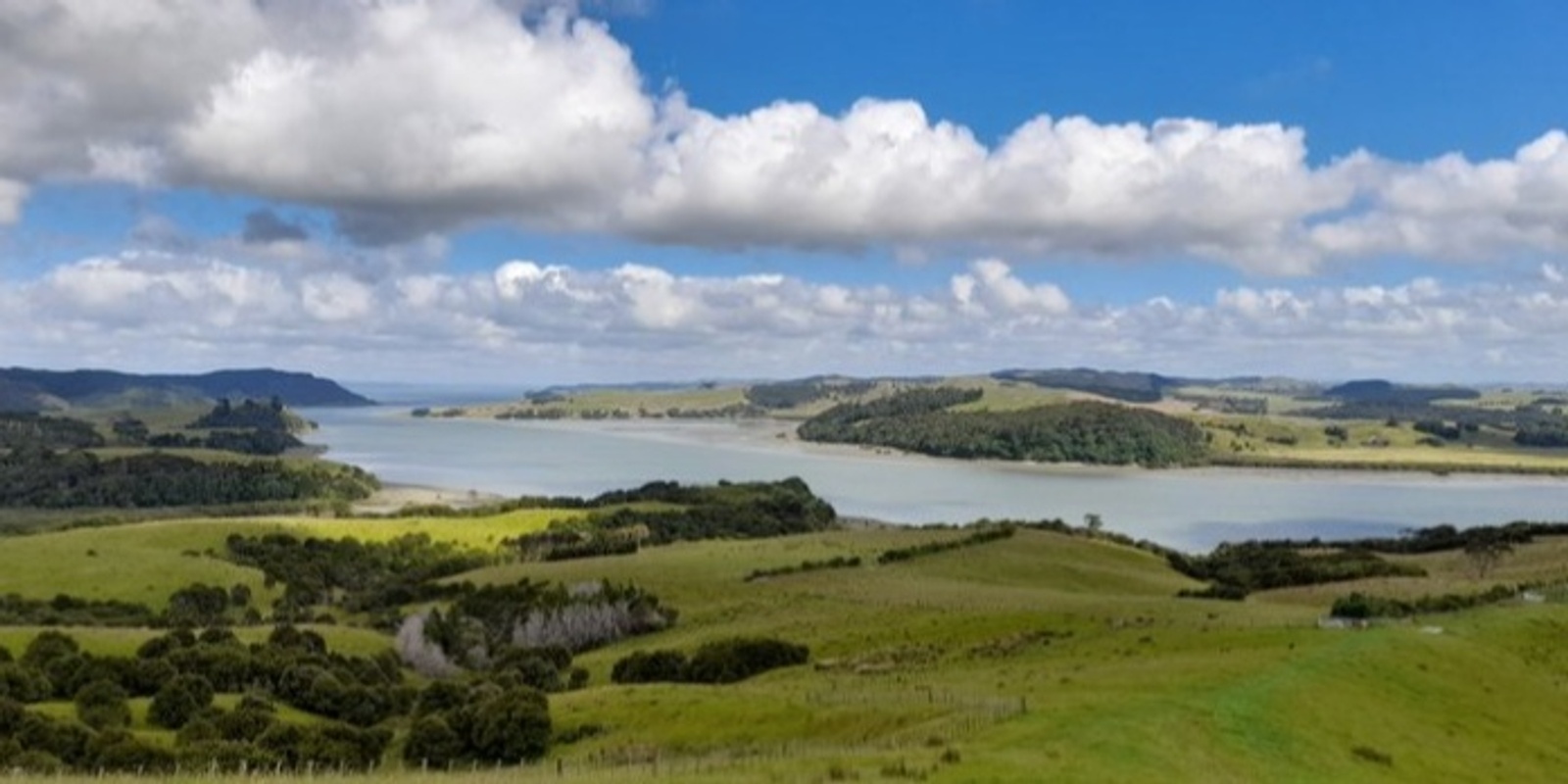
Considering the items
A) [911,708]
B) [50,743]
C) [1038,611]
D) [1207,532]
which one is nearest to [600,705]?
[911,708]

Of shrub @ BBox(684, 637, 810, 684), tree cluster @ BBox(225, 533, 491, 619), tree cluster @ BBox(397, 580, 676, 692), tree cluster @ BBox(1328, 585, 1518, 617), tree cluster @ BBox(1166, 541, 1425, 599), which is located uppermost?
tree cluster @ BBox(1328, 585, 1518, 617)

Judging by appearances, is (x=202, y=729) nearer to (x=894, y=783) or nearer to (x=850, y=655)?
(x=850, y=655)

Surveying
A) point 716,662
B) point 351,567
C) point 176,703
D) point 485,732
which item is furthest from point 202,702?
point 351,567

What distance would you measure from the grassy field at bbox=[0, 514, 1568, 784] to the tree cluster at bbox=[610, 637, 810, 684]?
2.85 m

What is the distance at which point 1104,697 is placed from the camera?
1390 inches

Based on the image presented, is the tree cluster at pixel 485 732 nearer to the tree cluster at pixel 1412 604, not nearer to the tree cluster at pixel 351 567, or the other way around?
the tree cluster at pixel 1412 604

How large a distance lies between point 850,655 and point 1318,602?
42088 millimetres

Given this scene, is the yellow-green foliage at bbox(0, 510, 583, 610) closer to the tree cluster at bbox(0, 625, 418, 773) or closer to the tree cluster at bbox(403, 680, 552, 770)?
the tree cluster at bbox(0, 625, 418, 773)

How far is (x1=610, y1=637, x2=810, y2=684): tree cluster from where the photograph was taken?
66250mm

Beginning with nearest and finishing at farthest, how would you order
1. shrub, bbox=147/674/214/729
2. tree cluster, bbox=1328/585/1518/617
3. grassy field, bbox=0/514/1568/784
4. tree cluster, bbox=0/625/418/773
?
grassy field, bbox=0/514/1568/784 < tree cluster, bbox=0/625/418/773 < shrub, bbox=147/674/214/729 < tree cluster, bbox=1328/585/1518/617

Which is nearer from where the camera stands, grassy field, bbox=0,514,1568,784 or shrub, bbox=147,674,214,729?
grassy field, bbox=0,514,1568,784

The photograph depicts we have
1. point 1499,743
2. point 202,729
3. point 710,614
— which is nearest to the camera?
point 1499,743

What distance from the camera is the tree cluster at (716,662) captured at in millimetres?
66250

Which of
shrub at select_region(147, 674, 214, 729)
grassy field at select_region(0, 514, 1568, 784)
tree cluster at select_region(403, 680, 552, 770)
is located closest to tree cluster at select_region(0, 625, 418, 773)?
shrub at select_region(147, 674, 214, 729)
